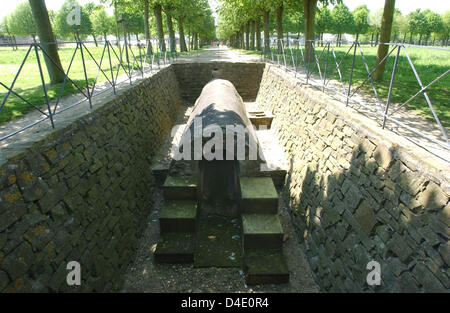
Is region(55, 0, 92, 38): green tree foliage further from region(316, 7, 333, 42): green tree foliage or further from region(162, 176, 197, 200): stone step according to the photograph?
A: region(162, 176, 197, 200): stone step

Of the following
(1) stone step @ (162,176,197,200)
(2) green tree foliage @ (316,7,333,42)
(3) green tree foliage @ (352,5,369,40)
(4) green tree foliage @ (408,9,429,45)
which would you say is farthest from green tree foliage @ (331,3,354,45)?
(1) stone step @ (162,176,197,200)

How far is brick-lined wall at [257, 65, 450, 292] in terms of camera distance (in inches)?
114

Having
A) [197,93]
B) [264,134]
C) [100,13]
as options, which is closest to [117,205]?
[264,134]

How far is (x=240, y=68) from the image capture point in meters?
16.0

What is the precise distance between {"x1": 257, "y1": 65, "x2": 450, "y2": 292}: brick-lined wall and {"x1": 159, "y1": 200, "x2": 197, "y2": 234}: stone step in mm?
2302

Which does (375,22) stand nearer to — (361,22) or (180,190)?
(361,22)

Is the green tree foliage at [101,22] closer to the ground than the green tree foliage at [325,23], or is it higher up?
higher up

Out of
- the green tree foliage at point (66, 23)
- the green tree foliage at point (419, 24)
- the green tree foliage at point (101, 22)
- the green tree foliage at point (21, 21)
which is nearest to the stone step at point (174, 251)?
the green tree foliage at point (66, 23)

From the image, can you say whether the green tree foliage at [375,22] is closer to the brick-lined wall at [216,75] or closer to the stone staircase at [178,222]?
the brick-lined wall at [216,75]

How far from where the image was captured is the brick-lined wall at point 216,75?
15.9 meters

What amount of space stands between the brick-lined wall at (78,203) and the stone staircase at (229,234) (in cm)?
79
